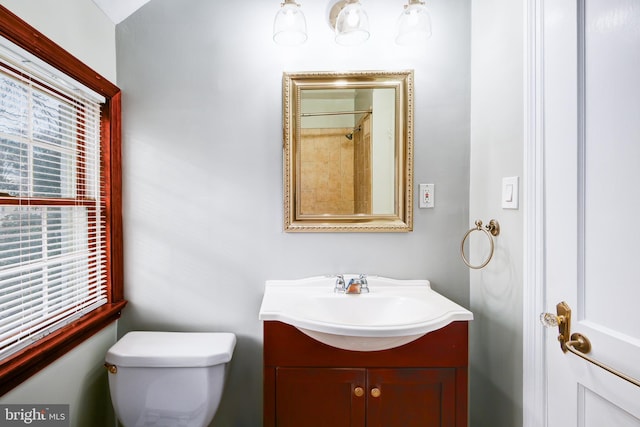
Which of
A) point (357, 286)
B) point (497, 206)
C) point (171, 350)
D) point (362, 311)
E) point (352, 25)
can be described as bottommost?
point (171, 350)

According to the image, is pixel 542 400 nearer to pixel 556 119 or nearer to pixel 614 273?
pixel 614 273

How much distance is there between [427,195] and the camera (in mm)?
1479

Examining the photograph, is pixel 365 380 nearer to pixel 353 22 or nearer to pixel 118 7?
pixel 353 22

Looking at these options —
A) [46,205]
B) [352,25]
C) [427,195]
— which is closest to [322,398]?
[427,195]

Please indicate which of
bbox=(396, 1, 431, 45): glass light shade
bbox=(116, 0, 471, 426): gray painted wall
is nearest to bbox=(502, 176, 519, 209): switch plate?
bbox=(116, 0, 471, 426): gray painted wall

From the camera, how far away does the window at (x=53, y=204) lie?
986 millimetres

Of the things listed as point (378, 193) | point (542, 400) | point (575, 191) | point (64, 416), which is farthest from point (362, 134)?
point (64, 416)

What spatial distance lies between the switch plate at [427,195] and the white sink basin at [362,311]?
1.20ft

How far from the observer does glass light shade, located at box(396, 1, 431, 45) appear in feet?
4.28

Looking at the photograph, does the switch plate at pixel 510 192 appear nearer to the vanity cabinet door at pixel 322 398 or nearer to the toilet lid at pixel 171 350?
the vanity cabinet door at pixel 322 398

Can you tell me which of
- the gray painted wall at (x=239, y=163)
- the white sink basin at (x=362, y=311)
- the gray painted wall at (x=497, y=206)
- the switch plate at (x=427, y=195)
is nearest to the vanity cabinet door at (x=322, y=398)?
the white sink basin at (x=362, y=311)

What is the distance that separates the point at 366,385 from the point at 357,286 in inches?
15.8

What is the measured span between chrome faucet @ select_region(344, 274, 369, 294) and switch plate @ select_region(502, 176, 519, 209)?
0.65 metres

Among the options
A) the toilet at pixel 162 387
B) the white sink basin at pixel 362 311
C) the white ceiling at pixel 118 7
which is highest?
the white ceiling at pixel 118 7
